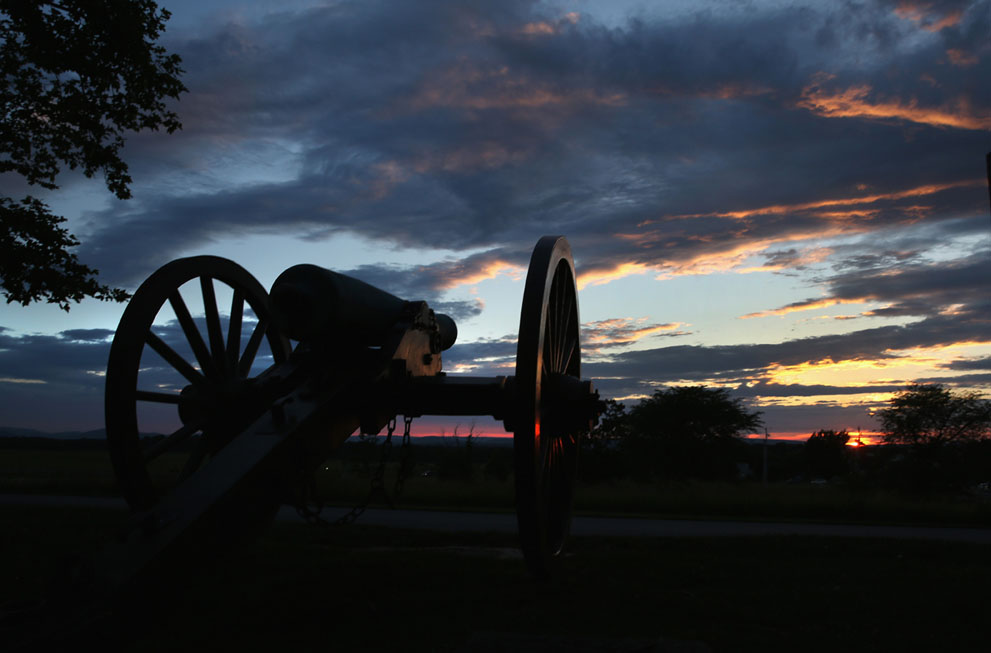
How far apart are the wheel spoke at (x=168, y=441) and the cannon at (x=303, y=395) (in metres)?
0.01

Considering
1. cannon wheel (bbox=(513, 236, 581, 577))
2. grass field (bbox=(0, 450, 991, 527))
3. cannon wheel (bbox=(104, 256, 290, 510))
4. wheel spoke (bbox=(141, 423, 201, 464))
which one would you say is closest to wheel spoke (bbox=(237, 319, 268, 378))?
cannon wheel (bbox=(104, 256, 290, 510))

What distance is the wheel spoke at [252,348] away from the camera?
6.97 m

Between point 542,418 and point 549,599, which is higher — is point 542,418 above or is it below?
above

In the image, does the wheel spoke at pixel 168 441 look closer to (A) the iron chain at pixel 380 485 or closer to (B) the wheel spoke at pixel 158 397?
(B) the wheel spoke at pixel 158 397

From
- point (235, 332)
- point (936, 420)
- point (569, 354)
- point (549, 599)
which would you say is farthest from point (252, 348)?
point (936, 420)

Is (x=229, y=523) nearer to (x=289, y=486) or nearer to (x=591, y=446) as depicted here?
(x=289, y=486)

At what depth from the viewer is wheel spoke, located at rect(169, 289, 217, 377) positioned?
620cm

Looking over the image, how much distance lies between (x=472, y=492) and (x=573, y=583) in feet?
41.6

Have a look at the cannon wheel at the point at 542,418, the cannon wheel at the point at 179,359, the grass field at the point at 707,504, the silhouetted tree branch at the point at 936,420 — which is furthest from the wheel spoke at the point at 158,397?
the silhouetted tree branch at the point at 936,420

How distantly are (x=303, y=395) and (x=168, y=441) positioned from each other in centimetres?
145

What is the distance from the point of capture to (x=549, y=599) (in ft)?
18.6

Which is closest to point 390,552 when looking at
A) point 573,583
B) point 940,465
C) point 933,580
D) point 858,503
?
point 573,583

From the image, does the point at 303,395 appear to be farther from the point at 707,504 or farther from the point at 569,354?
the point at 707,504

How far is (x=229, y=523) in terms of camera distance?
4.25 meters
